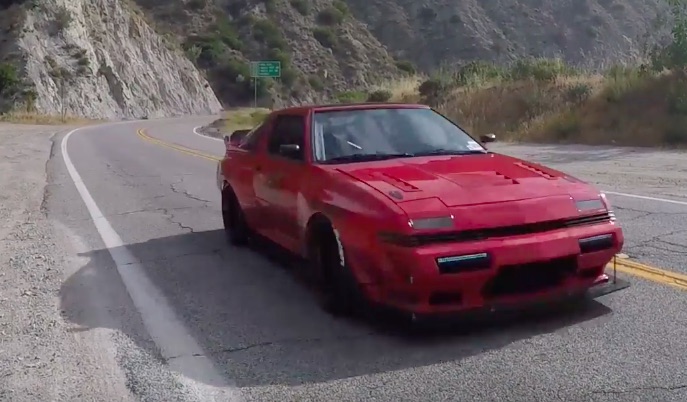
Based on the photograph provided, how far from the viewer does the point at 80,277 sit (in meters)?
7.69

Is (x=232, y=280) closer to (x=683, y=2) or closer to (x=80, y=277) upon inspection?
(x=80, y=277)

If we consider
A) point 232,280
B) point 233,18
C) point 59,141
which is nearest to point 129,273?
point 232,280

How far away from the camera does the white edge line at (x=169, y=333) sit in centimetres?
490

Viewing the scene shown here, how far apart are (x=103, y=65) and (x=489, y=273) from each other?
59.0m

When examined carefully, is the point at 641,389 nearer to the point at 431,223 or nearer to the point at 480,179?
the point at 431,223

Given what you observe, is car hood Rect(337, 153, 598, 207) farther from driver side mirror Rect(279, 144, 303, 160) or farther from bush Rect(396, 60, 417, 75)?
bush Rect(396, 60, 417, 75)

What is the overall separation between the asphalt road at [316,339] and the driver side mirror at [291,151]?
1.02 meters

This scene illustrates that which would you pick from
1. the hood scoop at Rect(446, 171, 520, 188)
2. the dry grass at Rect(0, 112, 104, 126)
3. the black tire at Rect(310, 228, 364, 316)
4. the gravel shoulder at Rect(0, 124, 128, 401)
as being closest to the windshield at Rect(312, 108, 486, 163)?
the black tire at Rect(310, 228, 364, 316)

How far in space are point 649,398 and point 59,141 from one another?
28.0 m

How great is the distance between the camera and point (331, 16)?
268ft

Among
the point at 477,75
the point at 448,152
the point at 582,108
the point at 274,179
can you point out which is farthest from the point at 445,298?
the point at 477,75

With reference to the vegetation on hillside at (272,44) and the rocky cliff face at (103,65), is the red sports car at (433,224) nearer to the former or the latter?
the rocky cliff face at (103,65)

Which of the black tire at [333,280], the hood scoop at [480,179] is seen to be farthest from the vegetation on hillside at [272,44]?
the hood scoop at [480,179]

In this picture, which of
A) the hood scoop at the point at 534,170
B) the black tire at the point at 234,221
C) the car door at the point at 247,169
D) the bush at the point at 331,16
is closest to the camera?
the hood scoop at the point at 534,170
